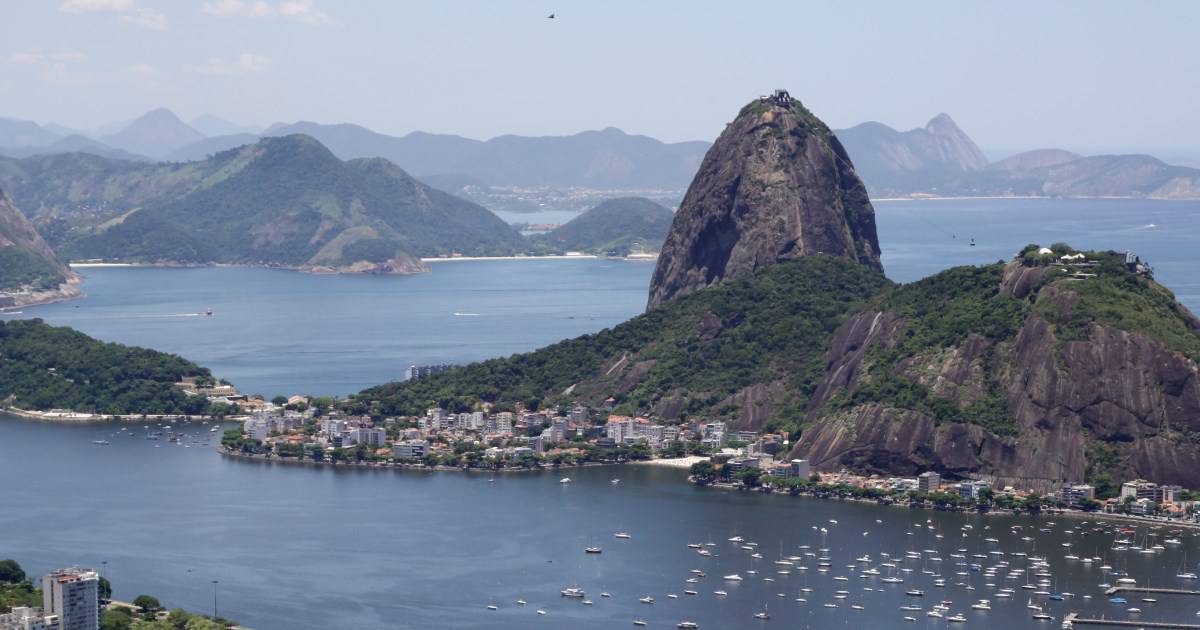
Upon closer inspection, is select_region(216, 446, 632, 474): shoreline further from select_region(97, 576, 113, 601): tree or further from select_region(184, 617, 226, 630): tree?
select_region(184, 617, 226, 630): tree

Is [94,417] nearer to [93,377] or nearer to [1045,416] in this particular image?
[93,377]

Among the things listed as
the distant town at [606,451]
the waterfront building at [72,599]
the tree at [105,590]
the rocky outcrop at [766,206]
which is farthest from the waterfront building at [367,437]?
the waterfront building at [72,599]

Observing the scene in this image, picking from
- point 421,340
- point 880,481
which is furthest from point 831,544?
point 421,340

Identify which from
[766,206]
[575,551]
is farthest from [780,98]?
[575,551]

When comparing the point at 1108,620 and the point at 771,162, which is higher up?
the point at 771,162

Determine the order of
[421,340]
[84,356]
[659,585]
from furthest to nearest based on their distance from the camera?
1. [421,340]
2. [84,356]
3. [659,585]

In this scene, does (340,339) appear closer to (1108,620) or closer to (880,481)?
(880,481)
